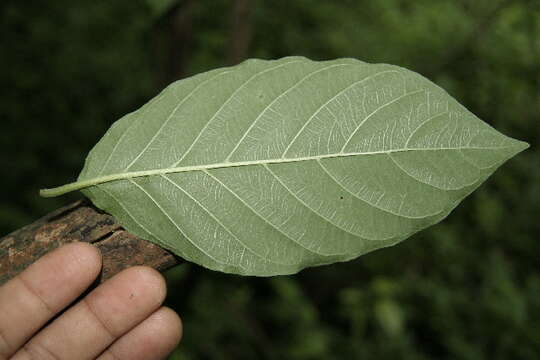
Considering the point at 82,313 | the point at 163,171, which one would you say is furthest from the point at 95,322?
the point at 163,171

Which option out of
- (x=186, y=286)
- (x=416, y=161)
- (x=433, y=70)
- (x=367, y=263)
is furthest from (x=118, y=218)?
(x=433, y=70)

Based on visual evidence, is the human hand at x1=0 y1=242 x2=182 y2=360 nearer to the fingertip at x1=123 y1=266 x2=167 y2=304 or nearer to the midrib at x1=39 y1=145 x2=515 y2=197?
the fingertip at x1=123 y1=266 x2=167 y2=304

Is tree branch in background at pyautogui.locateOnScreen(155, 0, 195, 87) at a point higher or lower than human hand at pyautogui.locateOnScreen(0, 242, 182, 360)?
higher

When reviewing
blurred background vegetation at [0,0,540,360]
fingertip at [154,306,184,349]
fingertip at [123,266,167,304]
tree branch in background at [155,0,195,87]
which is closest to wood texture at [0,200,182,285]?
fingertip at [123,266,167,304]

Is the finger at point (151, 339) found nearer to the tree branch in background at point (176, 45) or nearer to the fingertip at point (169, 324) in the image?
the fingertip at point (169, 324)

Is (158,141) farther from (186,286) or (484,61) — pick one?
(484,61)

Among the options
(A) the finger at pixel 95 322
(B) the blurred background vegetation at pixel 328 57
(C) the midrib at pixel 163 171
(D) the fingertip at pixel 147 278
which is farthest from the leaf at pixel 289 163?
(B) the blurred background vegetation at pixel 328 57
